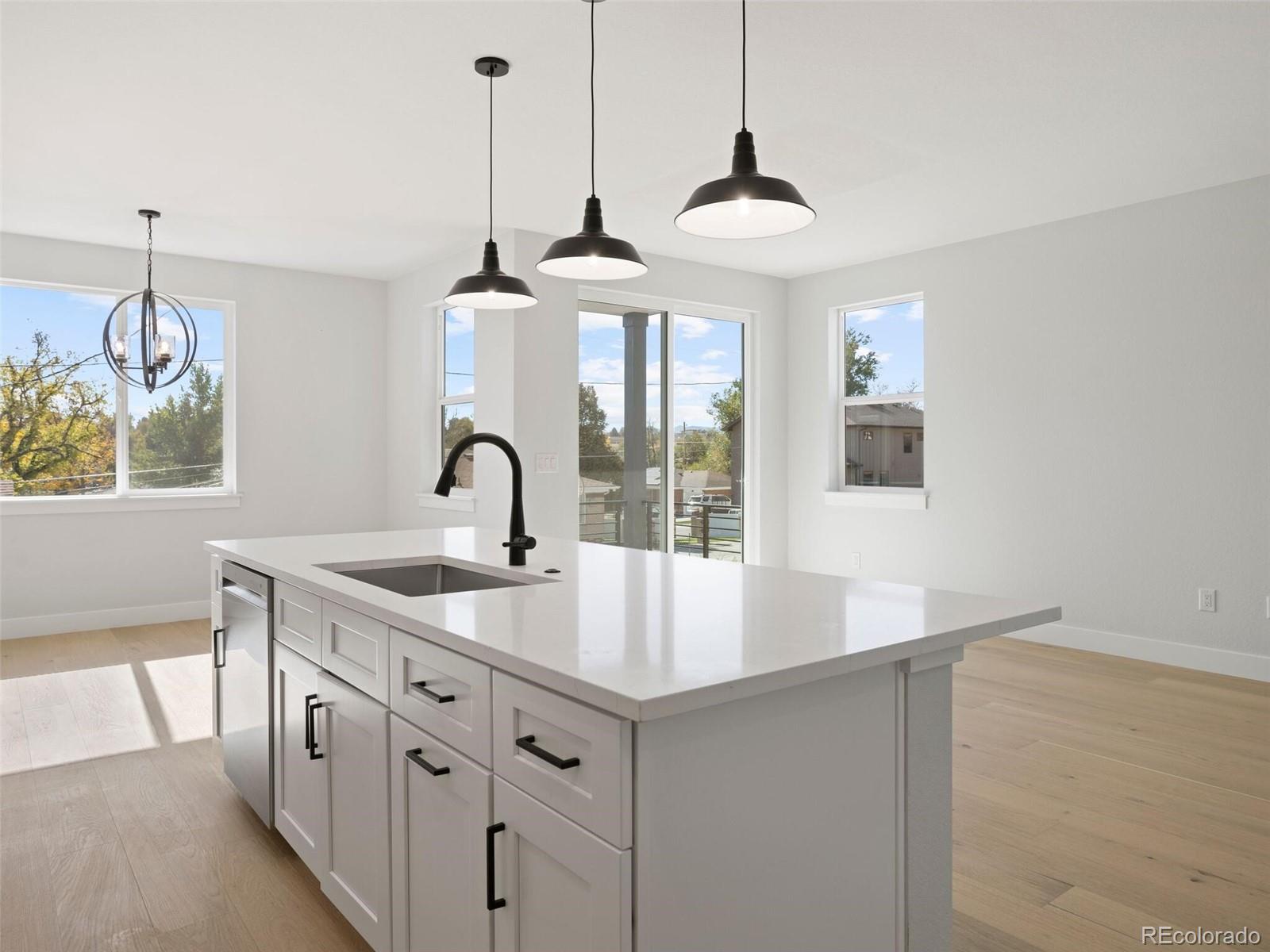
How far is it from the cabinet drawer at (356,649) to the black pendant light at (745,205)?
110 centimetres

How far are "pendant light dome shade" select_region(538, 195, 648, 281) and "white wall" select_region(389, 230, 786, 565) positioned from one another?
253cm

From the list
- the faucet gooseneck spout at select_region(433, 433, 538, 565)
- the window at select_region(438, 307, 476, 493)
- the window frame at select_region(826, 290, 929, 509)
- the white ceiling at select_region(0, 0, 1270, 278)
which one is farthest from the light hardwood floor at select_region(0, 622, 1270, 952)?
the white ceiling at select_region(0, 0, 1270, 278)

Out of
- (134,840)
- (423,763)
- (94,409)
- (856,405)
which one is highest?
(856,405)

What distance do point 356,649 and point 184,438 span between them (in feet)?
15.4

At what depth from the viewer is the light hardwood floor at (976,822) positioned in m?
2.01

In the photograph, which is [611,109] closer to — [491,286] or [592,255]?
[491,286]

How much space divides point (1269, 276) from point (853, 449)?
2692 mm

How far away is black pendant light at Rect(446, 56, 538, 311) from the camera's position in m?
2.81

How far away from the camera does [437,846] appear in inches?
59.2

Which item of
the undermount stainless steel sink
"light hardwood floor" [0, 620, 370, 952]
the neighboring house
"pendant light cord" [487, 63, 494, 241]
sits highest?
"pendant light cord" [487, 63, 494, 241]

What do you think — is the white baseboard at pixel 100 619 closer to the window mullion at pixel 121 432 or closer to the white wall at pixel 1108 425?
the window mullion at pixel 121 432

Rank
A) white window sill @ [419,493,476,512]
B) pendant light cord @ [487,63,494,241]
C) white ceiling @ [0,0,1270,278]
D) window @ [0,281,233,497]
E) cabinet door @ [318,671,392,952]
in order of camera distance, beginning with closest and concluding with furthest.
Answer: cabinet door @ [318,671,392,952]
white ceiling @ [0,0,1270,278]
pendant light cord @ [487,63,494,241]
window @ [0,281,233,497]
white window sill @ [419,493,476,512]

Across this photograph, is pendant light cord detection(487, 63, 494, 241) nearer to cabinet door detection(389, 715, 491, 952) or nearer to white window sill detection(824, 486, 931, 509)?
cabinet door detection(389, 715, 491, 952)

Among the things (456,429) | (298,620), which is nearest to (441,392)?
(456,429)
